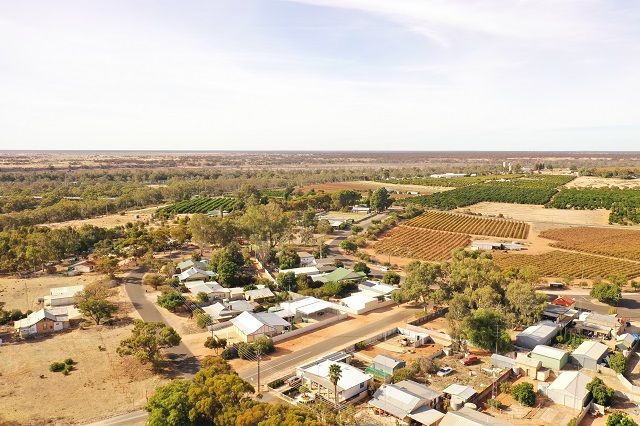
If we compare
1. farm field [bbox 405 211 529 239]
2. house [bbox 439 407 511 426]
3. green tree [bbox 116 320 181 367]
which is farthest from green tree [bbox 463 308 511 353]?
farm field [bbox 405 211 529 239]

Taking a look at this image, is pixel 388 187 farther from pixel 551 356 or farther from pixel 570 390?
pixel 570 390

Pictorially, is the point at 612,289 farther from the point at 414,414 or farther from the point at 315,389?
the point at 315,389

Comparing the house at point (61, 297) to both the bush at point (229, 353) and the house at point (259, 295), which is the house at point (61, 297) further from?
the bush at point (229, 353)

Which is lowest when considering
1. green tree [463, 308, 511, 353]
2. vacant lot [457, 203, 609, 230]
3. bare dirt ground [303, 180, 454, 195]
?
vacant lot [457, 203, 609, 230]

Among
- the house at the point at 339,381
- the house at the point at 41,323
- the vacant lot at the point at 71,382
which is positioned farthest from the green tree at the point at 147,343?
the house at the point at 339,381

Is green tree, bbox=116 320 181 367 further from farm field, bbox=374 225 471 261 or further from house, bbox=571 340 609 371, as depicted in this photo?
farm field, bbox=374 225 471 261

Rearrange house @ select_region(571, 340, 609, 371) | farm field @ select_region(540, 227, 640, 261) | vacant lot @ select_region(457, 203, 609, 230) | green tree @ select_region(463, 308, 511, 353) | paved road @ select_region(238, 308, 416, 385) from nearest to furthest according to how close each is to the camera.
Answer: house @ select_region(571, 340, 609, 371) → paved road @ select_region(238, 308, 416, 385) → green tree @ select_region(463, 308, 511, 353) → farm field @ select_region(540, 227, 640, 261) → vacant lot @ select_region(457, 203, 609, 230)
